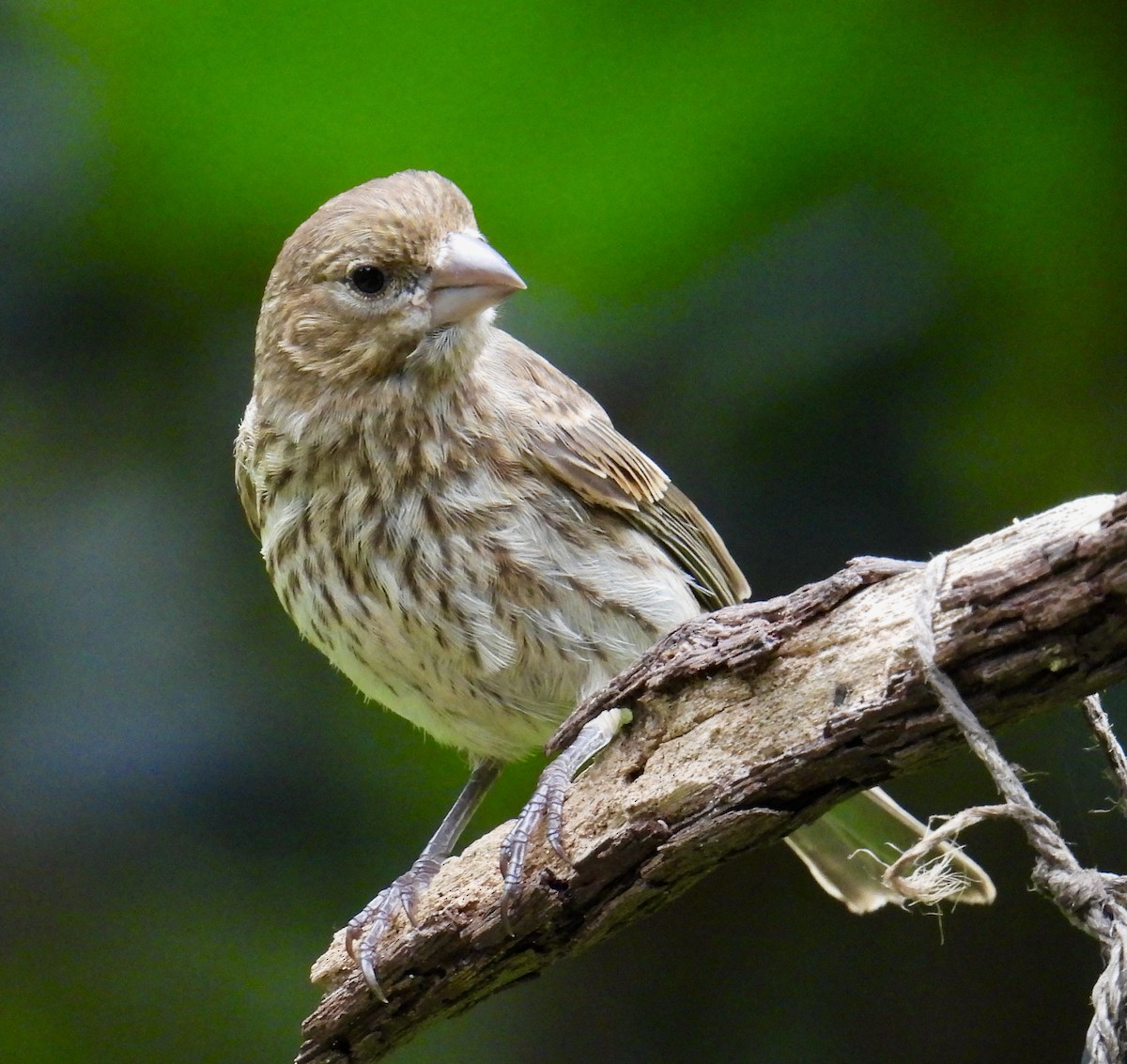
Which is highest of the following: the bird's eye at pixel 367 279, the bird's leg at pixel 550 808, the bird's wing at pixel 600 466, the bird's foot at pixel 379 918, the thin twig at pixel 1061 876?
the bird's eye at pixel 367 279

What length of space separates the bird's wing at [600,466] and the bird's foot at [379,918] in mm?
769

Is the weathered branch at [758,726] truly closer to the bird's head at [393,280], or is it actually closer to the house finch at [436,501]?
the house finch at [436,501]

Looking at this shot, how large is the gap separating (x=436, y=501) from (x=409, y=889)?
0.72m

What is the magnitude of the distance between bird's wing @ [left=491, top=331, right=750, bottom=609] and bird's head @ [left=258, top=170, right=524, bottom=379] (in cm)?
17

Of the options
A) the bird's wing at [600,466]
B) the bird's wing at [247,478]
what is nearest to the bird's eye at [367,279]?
the bird's wing at [600,466]

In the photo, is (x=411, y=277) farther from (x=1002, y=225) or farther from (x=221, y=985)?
(x=221, y=985)

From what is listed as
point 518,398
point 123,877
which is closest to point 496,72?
point 518,398

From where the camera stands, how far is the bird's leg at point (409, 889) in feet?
7.18

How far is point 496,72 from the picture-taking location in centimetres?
307

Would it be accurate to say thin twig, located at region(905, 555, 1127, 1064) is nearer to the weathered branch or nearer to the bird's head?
the weathered branch

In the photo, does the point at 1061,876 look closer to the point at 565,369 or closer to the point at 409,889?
the point at 409,889


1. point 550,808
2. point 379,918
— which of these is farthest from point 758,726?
point 379,918

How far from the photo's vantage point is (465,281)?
2.32 m

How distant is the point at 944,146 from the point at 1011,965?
184 centimetres
